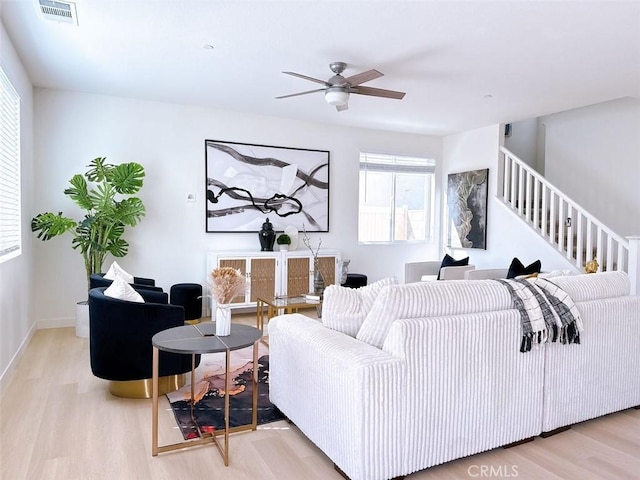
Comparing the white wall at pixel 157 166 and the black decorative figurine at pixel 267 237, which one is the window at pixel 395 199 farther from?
the black decorative figurine at pixel 267 237

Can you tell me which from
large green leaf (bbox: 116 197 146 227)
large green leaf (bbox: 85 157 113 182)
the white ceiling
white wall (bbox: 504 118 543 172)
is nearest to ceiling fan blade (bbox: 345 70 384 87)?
the white ceiling

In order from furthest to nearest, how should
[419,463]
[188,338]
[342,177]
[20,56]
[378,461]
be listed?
[342,177] < [20,56] < [188,338] < [419,463] < [378,461]

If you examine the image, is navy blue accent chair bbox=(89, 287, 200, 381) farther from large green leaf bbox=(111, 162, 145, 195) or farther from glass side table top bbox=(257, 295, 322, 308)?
large green leaf bbox=(111, 162, 145, 195)

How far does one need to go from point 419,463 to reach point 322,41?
2.98 metres

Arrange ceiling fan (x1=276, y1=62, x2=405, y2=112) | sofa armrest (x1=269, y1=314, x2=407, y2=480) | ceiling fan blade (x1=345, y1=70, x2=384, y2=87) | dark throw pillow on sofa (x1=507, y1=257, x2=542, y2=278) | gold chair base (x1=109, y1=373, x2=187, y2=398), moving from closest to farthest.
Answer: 1. sofa armrest (x1=269, y1=314, x2=407, y2=480)
2. gold chair base (x1=109, y1=373, x2=187, y2=398)
3. ceiling fan blade (x1=345, y1=70, x2=384, y2=87)
4. ceiling fan (x1=276, y1=62, x2=405, y2=112)
5. dark throw pillow on sofa (x1=507, y1=257, x2=542, y2=278)

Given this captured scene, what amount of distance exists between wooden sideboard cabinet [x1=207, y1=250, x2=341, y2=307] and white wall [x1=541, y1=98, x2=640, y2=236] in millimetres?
3700

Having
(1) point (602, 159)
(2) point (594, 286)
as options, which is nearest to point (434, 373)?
(2) point (594, 286)

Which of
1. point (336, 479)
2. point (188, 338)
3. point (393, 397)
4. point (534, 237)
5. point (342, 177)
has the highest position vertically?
point (342, 177)

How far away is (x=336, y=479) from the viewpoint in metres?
2.17

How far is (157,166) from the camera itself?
220 inches

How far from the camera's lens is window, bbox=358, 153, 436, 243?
7.07m

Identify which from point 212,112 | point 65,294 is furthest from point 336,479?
point 212,112

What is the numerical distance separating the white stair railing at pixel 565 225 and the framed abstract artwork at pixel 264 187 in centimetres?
265

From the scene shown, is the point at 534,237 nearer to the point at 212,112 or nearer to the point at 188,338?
the point at 212,112
